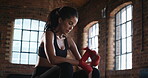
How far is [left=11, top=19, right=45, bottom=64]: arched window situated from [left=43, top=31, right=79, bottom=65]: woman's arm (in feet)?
24.1

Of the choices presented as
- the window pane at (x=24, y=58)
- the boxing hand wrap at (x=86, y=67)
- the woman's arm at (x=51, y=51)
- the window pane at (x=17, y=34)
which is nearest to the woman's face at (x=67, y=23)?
the woman's arm at (x=51, y=51)

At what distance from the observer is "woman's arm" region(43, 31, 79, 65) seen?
2.04 meters

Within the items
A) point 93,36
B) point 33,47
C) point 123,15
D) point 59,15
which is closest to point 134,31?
point 123,15

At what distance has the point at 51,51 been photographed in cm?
207

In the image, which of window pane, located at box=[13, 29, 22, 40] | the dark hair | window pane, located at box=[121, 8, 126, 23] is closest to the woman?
the dark hair

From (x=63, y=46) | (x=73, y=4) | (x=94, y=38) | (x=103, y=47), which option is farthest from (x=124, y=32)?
(x=63, y=46)

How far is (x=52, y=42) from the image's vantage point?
2113mm

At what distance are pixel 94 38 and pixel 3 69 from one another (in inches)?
126

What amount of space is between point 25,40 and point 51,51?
753 cm

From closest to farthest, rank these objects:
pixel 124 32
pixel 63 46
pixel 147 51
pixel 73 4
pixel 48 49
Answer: pixel 48 49 → pixel 63 46 → pixel 147 51 → pixel 124 32 → pixel 73 4

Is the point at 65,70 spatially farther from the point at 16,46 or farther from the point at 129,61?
the point at 16,46

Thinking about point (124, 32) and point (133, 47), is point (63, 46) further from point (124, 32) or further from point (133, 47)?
point (124, 32)

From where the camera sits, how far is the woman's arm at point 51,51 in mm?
2035

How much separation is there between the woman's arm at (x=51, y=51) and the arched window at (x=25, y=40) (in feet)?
24.1
